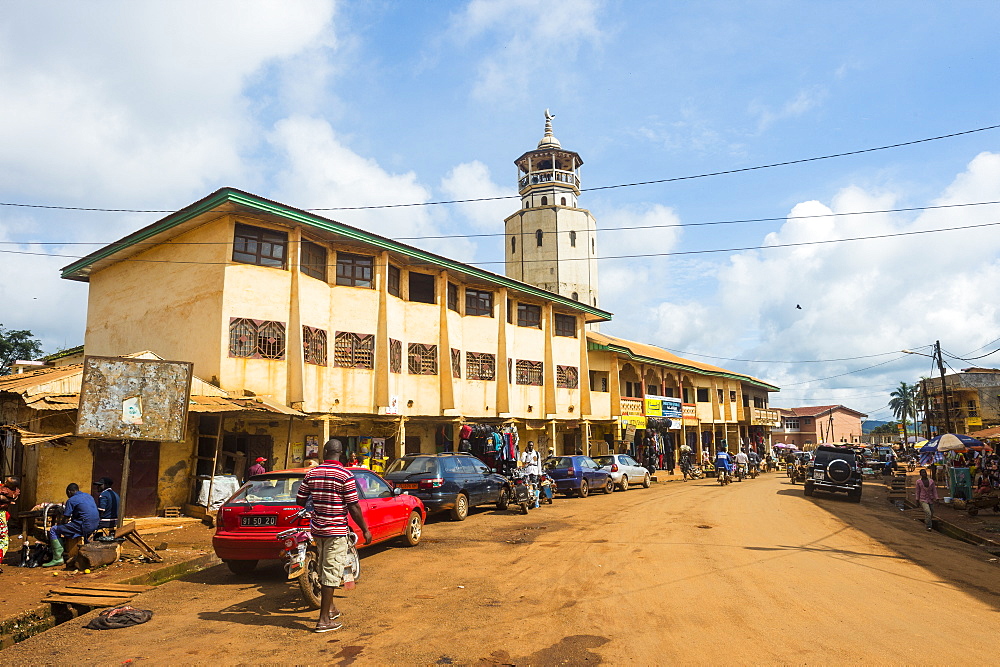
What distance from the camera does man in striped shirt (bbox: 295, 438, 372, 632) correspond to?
6.41 metres

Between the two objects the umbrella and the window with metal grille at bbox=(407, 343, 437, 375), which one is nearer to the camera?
the umbrella

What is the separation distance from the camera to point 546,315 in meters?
31.5

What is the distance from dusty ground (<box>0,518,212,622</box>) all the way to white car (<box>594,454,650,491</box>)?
14.8m

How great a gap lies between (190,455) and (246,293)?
15.8ft

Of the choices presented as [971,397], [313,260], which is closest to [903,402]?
[971,397]

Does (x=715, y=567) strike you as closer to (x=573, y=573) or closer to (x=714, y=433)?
(x=573, y=573)

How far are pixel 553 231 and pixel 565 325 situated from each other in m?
23.1

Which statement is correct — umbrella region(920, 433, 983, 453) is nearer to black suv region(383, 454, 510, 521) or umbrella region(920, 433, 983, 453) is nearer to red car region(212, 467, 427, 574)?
black suv region(383, 454, 510, 521)

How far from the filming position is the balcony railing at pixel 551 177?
57000mm

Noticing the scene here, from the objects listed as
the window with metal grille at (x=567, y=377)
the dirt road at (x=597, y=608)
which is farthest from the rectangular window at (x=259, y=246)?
the window with metal grille at (x=567, y=377)

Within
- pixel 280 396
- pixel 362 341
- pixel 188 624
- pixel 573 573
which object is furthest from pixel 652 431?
pixel 188 624

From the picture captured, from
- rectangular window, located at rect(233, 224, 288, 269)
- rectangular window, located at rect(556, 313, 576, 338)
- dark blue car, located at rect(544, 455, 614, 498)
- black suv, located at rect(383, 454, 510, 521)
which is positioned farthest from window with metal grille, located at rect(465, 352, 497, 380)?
black suv, located at rect(383, 454, 510, 521)

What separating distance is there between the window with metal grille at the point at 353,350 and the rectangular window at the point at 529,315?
988 cm

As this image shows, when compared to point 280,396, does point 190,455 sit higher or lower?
lower
